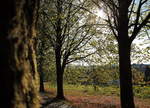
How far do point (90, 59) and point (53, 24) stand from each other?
17.9 feet

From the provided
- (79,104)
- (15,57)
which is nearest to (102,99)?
(79,104)

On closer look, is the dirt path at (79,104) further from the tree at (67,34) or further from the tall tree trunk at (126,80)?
the tall tree trunk at (126,80)

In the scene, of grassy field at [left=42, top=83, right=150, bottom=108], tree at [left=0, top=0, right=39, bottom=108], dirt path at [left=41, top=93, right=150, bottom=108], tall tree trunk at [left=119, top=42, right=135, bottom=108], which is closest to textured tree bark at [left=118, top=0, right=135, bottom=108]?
tall tree trunk at [left=119, top=42, right=135, bottom=108]

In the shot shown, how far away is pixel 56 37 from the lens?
1862 centimetres

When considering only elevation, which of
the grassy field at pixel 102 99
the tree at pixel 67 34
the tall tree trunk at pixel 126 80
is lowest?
the grassy field at pixel 102 99

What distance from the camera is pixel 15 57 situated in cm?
175

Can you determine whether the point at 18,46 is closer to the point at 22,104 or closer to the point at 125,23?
the point at 22,104

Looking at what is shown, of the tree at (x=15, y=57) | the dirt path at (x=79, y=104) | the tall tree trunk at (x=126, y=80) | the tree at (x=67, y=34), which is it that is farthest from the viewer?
the tree at (x=67, y=34)

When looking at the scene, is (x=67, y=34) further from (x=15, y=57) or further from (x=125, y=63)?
(x=15, y=57)

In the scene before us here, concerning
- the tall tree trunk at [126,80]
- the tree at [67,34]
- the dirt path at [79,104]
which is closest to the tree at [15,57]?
the tall tree trunk at [126,80]

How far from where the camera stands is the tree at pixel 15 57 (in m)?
1.66

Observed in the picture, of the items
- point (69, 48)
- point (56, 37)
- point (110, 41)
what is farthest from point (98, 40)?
point (56, 37)

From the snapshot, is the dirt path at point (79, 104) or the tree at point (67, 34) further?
the tree at point (67, 34)

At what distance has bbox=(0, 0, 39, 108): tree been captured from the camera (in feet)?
5.46
